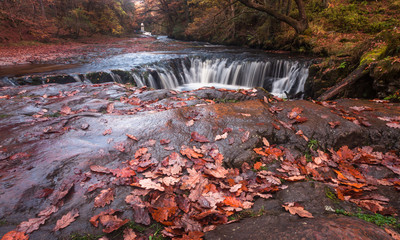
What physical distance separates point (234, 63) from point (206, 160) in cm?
1011

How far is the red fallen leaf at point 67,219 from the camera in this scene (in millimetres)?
1791

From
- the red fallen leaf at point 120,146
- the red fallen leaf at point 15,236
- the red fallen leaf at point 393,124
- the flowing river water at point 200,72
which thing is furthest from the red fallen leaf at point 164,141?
the flowing river water at point 200,72

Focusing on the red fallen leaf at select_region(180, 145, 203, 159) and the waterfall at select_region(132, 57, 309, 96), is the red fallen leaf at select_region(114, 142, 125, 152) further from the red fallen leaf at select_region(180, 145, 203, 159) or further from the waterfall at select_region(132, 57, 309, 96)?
the waterfall at select_region(132, 57, 309, 96)

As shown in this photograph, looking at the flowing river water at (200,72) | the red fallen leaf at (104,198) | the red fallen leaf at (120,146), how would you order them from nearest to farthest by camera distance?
the red fallen leaf at (104,198)
the red fallen leaf at (120,146)
the flowing river water at (200,72)

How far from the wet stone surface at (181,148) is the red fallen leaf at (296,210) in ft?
0.17

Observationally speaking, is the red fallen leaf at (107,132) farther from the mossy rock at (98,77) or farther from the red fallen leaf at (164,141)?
the mossy rock at (98,77)

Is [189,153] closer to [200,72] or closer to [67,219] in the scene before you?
Result: [67,219]

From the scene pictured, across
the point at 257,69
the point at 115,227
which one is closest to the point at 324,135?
the point at 115,227

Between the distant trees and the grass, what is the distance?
23.5 m

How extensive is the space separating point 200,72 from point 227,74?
1.83 m

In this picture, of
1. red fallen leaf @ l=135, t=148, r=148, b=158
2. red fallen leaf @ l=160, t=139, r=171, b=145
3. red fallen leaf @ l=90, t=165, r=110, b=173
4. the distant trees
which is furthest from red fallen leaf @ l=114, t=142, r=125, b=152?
the distant trees

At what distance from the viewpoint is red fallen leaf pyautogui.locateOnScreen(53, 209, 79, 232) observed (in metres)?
1.79

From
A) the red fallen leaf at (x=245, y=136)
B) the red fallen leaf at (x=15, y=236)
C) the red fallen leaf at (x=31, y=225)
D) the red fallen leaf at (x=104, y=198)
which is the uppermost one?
the red fallen leaf at (x=245, y=136)

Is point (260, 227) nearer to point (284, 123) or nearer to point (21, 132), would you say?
point (284, 123)
